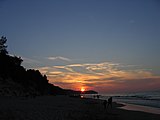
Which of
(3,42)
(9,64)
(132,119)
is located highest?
(3,42)

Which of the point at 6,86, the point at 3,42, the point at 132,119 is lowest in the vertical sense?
the point at 132,119

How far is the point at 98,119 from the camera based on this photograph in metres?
20.0

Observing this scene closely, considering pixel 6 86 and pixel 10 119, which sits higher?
pixel 6 86

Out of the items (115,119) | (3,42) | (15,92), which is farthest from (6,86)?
(115,119)

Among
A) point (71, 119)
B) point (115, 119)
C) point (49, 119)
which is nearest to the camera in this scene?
point (49, 119)

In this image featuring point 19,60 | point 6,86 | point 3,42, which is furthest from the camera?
point 19,60

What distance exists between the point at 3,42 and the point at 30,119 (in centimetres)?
7139

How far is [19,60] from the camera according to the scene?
97.7 metres

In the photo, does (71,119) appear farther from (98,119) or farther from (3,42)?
(3,42)

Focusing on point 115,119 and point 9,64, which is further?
point 9,64

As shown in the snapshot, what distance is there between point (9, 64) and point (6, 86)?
49.8 ft

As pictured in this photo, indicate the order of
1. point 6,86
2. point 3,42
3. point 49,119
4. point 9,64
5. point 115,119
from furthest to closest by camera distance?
point 3,42 < point 9,64 < point 6,86 < point 115,119 < point 49,119

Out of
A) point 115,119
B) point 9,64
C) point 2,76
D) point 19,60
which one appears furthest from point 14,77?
point 115,119

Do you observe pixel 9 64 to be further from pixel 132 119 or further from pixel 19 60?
pixel 132 119
